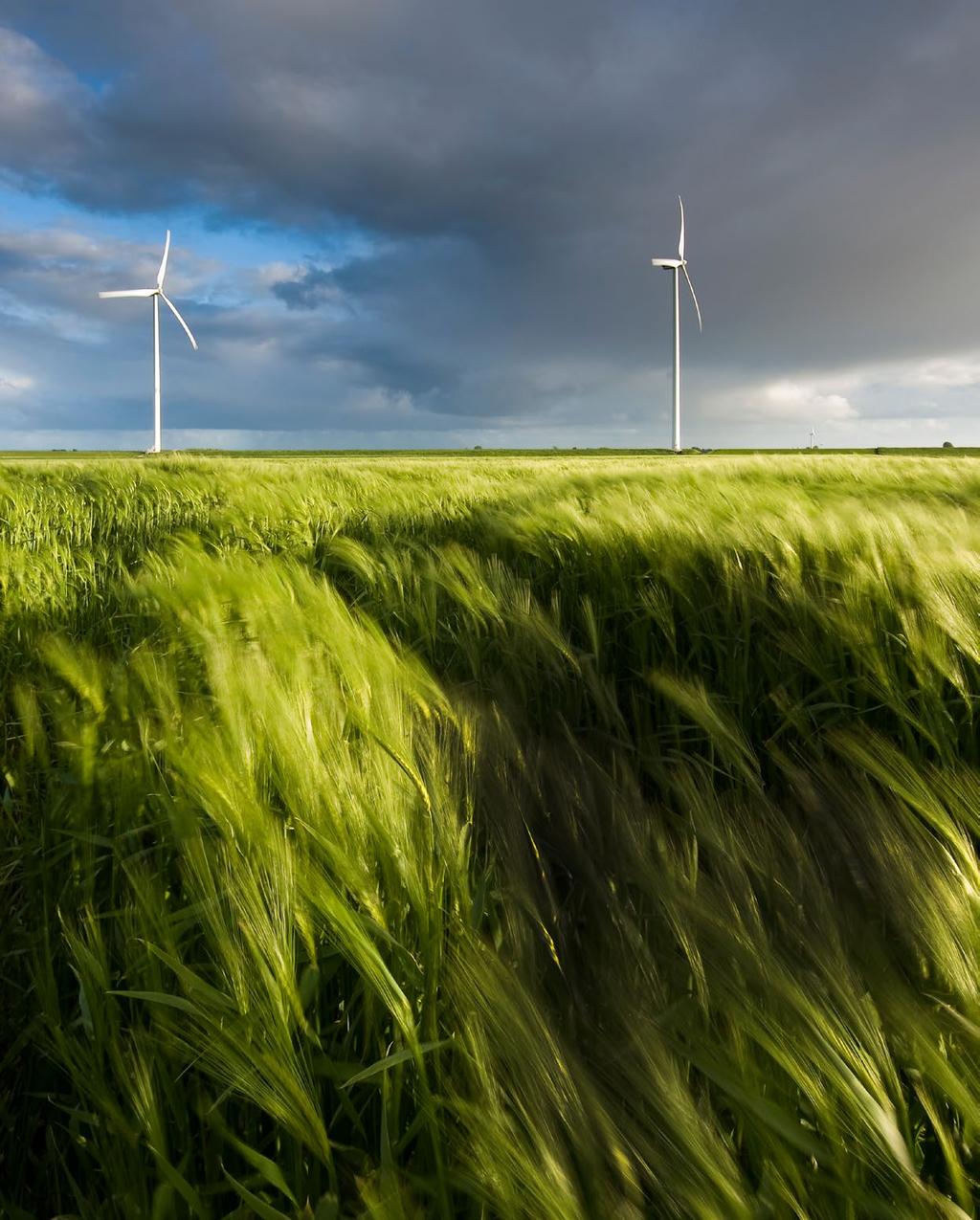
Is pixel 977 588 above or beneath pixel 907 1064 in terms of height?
above

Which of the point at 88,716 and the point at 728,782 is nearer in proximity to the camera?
the point at 88,716

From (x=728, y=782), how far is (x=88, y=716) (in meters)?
1.41

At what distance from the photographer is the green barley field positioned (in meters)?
0.61

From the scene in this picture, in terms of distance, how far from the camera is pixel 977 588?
195 centimetres

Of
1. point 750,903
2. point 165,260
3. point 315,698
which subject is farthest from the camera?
point 165,260

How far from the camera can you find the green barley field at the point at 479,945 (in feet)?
2.00

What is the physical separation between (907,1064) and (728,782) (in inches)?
45.1

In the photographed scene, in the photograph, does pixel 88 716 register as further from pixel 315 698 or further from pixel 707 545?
pixel 707 545

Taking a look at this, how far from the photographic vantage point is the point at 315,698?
1415 mm

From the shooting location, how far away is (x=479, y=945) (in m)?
0.75

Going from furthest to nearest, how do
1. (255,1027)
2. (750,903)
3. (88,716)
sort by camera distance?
(88,716) → (750,903) → (255,1027)

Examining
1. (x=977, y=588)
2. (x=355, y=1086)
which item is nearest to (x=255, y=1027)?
(x=355, y=1086)

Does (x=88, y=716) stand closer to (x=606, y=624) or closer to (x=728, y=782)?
(x=728, y=782)

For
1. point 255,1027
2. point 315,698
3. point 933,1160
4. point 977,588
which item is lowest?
point 933,1160
